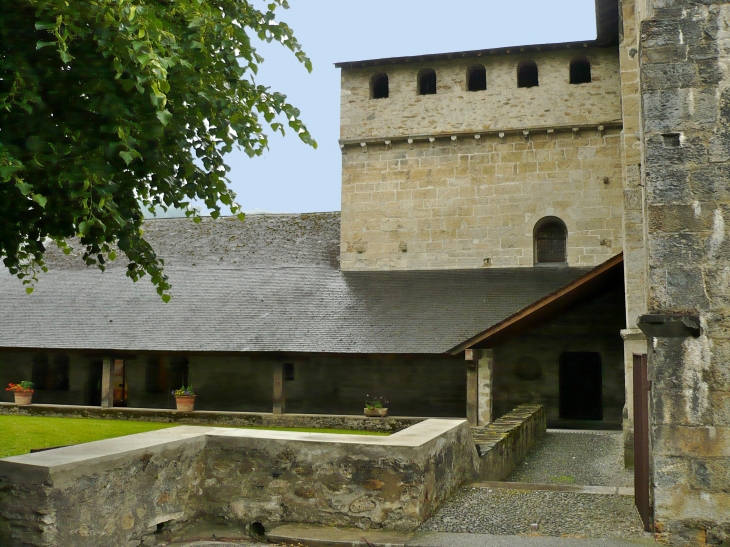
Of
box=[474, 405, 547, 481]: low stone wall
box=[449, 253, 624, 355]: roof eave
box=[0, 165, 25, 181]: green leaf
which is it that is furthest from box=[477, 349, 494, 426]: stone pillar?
box=[0, 165, 25, 181]: green leaf

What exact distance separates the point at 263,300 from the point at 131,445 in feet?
43.7

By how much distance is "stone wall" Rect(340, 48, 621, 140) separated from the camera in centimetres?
1770

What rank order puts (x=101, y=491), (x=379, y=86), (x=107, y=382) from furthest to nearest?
(x=379, y=86), (x=107, y=382), (x=101, y=491)

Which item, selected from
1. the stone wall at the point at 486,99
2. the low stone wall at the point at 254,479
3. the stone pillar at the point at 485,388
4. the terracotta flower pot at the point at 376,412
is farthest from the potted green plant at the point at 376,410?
the low stone wall at the point at 254,479

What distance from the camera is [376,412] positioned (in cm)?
1573

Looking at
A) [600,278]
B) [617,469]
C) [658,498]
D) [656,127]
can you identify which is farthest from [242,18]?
[600,278]

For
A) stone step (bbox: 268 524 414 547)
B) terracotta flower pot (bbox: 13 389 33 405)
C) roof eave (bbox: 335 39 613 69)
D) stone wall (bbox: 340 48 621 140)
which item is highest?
roof eave (bbox: 335 39 613 69)

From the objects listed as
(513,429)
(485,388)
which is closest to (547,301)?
(485,388)

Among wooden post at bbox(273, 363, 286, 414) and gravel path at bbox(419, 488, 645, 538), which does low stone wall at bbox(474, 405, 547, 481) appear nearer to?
gravel path at bbox(419, 488, 645, 538)

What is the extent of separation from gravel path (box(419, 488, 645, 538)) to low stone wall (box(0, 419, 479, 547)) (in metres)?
0.24

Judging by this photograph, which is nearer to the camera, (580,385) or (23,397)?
(580,385)

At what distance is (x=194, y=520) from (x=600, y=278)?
952cm

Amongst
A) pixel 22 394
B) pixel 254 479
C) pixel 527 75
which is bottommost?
pixel 22 394

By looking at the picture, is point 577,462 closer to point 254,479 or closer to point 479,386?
point 479,386
